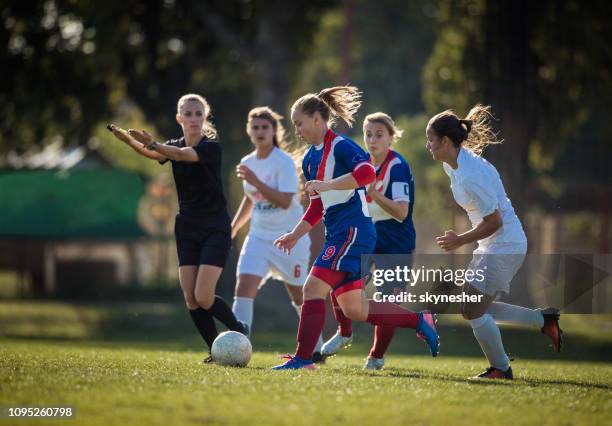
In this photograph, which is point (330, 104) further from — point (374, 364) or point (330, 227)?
point (374, 364)

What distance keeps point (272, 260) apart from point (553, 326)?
3.07 metres

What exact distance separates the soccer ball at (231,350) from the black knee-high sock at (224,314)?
0.59 m

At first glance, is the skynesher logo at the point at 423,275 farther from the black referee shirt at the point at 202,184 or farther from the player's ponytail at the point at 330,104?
the black referee shirt at the point at 202,184

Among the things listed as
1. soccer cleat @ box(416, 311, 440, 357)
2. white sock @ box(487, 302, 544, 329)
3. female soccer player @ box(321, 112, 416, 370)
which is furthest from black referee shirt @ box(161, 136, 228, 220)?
white sock @ box(487, 302, 544, 329)

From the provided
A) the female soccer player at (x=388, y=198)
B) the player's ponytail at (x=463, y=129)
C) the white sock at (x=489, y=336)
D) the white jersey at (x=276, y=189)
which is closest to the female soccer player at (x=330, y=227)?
the white sock at (x=489, y=336)

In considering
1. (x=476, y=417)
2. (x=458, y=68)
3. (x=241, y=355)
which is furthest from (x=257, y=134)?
(x=458, y=68)

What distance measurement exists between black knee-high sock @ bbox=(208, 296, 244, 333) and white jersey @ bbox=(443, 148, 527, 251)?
2.46 metres

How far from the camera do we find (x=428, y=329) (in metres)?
8.44

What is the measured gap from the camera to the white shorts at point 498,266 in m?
8.06

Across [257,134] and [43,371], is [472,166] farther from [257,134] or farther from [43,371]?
[43,371]

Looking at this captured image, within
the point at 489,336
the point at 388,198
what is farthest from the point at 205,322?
the point at 489,336

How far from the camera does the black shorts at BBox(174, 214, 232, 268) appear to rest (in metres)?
8.84

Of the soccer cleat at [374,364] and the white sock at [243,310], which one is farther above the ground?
the white sock at [243,310]

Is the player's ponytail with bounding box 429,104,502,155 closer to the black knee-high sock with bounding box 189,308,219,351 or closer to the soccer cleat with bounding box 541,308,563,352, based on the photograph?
the soccer cleat with bounding box 541,308,563,352
